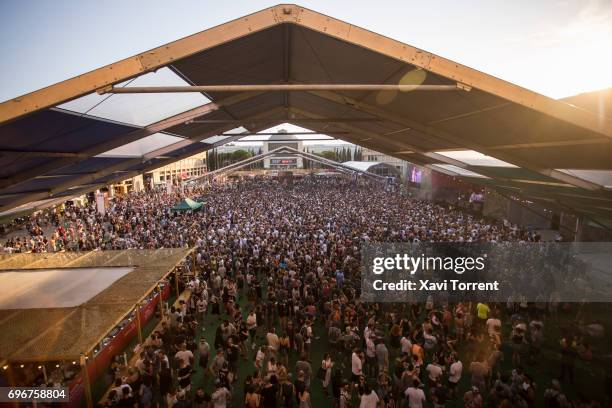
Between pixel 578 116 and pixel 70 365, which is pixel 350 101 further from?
pixel 70 365

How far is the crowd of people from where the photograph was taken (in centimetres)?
A: 604

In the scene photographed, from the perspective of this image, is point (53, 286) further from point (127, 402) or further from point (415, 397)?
point (415, 397)

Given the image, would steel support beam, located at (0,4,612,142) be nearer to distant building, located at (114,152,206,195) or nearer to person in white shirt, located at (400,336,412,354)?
person in white shirt, located at (400,336,412,354)

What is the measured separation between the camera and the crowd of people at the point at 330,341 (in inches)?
238

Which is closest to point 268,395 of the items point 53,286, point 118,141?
point 118,141

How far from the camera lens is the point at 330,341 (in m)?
8.11

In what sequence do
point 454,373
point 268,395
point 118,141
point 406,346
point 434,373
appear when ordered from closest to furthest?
point 268,395 → point 434,373 → point 454,373 → point 406,346 → point 118,141

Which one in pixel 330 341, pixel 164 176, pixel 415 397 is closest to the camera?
pixel 415 397

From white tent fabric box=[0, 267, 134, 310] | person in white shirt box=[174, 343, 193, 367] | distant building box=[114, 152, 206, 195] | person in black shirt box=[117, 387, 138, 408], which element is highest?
distant building box=[114, 152, 206, 195]

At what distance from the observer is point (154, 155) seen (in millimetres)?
12180

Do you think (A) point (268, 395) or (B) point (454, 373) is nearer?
(A) point (268, 395)

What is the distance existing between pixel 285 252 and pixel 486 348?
794cm

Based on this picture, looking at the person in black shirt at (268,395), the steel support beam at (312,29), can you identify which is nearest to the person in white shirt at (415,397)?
the person in black shirt at (268,395)

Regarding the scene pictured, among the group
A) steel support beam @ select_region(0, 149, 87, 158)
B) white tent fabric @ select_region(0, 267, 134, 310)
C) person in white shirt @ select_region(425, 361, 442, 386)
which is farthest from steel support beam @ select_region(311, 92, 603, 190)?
white tent fabric @ select_region(0, 267, 134, 310)
